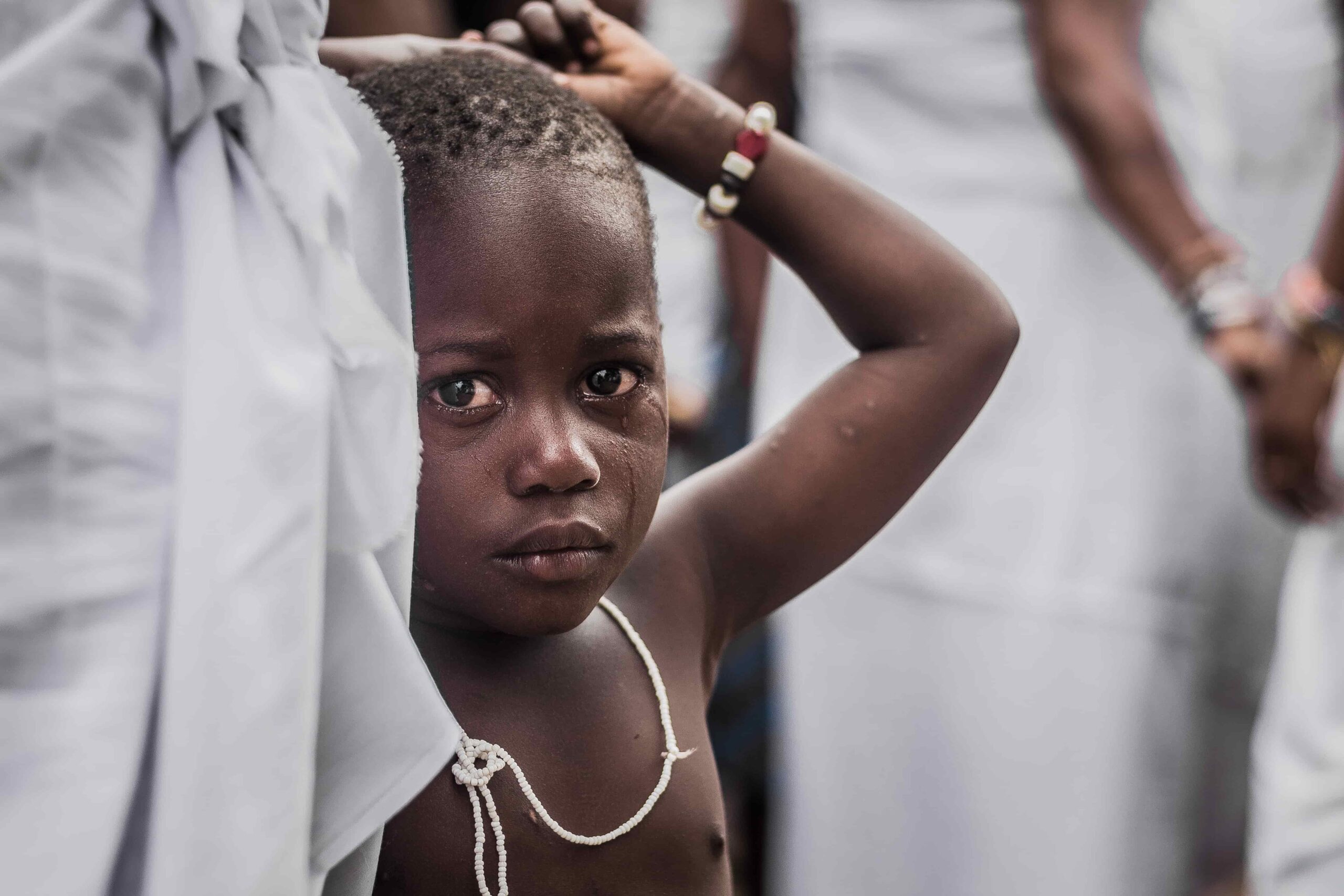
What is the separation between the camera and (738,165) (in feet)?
4.10

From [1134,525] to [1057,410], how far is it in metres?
0.25

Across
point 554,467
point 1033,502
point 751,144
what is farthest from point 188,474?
point 1033,502

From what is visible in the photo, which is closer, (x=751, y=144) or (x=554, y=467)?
(x=554, y=467)

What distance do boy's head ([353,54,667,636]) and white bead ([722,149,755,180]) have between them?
0.19 metres

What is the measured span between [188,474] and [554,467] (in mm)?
315

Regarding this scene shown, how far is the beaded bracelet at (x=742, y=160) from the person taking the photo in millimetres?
1252

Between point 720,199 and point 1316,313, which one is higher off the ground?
point 720,199

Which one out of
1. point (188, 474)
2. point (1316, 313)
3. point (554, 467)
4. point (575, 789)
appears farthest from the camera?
point (1316, 313)

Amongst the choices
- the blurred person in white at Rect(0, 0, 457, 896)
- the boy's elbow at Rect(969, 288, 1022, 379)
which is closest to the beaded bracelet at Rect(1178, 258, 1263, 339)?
the boy's elbow at Rect(969, 288, 1022, 379)

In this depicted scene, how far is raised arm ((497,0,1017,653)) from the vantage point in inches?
49.5

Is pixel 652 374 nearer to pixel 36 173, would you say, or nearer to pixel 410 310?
pixel 410 310

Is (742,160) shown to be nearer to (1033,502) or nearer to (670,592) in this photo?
(670,592)

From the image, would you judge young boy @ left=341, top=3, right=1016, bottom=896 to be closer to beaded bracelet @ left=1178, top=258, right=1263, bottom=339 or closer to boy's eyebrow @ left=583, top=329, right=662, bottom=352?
boy's eyebrow @ left=583, top=329, right=662, bottom=352

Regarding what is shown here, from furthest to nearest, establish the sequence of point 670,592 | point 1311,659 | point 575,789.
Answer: point 1311,659, point 670,592, point 575,789
